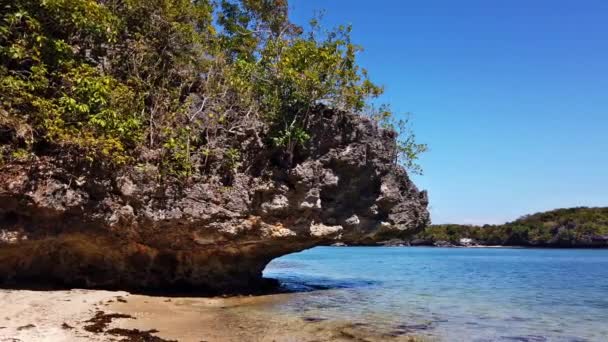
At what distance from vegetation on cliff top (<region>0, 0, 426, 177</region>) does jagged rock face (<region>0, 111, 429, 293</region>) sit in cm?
60

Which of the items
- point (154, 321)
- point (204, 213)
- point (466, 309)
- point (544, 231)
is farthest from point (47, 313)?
point (544, 231)

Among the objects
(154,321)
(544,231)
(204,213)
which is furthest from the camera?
(544,231)

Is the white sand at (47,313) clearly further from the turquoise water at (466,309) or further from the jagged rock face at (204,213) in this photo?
the turquoise water at (466,309)

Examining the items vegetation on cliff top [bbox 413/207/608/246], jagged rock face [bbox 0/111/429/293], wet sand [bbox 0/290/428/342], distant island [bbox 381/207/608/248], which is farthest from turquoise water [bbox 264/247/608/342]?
vegetation on cliff top [bbox 413/207/608/246]

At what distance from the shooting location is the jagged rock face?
432 inches

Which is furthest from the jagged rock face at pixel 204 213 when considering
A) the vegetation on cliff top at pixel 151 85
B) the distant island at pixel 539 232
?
the distant island at pixel 539 232

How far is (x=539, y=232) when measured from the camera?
92.9 metres

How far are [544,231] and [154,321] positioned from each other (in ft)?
319

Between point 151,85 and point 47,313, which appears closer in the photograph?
point 47,313

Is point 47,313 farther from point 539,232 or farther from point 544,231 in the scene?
point 539,232

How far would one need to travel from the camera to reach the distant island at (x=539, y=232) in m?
85.3

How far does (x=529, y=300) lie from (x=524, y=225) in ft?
292

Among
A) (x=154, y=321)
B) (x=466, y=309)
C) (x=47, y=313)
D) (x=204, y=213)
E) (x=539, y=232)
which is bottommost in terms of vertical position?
(x=466, y=309)

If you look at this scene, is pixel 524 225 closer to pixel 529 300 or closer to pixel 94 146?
pixel 529 300
